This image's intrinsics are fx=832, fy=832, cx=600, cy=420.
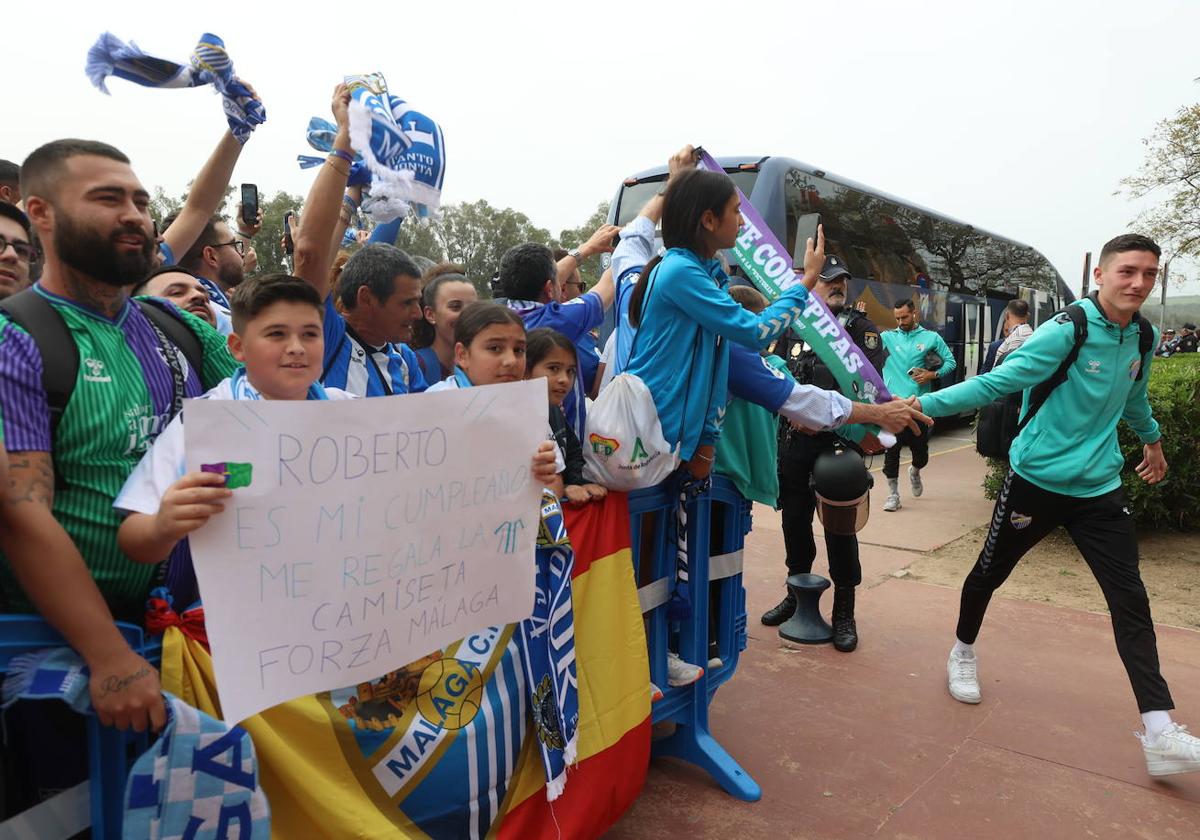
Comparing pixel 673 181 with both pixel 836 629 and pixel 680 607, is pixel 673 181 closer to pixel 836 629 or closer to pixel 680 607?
pixel 680 607

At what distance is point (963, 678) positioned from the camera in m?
3.99

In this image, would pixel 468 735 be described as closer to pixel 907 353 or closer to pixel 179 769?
pixel 179 769

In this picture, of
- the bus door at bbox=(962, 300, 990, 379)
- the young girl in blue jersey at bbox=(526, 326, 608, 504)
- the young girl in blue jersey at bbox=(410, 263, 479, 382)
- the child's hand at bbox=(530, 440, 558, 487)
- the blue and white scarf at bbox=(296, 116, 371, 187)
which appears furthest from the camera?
the bus door at bbox=(962, 300, 990, 379)

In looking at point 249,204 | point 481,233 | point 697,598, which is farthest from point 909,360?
point 481,233

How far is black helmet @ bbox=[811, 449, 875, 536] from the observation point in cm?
436

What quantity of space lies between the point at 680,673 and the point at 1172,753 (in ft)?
6.34

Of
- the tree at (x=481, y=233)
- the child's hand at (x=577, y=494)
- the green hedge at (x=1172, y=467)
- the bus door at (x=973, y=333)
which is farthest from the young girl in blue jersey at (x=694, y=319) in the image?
the tree at (x=481, y=233)

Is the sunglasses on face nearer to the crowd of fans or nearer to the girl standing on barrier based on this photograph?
the crowd of fans

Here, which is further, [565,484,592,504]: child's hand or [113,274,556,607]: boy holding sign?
[565,484,592,504]: child's hand

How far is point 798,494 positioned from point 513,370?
276cm

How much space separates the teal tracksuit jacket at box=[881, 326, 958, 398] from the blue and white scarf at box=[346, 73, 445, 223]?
6.68 metres

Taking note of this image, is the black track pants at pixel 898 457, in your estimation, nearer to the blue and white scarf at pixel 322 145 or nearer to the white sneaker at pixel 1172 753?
the white sneaker at pixel 1172 753

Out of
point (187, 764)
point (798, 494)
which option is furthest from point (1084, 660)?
point (187, 764)

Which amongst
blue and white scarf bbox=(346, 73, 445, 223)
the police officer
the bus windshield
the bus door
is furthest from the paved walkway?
the bus door
